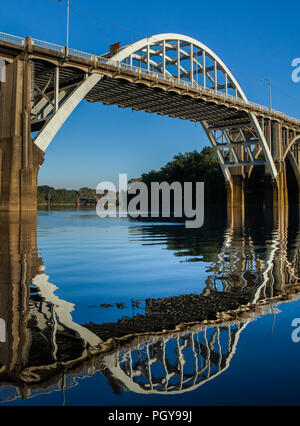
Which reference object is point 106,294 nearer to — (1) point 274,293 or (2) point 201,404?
(1) point 274,293

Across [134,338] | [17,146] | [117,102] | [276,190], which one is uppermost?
[117,102]

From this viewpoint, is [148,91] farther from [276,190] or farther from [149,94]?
[276,190]

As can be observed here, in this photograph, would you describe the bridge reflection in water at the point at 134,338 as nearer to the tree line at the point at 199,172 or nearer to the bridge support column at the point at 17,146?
the bridge support column at the point at 17,146

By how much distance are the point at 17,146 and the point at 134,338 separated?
102 feet

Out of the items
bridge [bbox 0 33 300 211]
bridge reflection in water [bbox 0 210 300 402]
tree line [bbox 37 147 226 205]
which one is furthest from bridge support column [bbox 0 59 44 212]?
tree line [bbox 37 147 226 205]

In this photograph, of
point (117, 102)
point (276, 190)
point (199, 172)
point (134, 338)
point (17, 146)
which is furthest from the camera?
point (199, 172)

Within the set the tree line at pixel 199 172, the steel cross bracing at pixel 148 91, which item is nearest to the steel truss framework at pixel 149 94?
the steel cross bracing at pixel 148 91

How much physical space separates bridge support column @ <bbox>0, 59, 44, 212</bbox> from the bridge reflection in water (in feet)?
86.2

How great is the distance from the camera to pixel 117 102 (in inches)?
2089

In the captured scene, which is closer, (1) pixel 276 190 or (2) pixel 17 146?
(2) pixel 17 146

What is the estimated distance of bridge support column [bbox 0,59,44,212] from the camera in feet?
104

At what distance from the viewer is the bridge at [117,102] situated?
107ft

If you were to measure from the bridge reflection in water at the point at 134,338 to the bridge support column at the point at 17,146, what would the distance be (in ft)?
86.2

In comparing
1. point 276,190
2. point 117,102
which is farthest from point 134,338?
point 276,190
